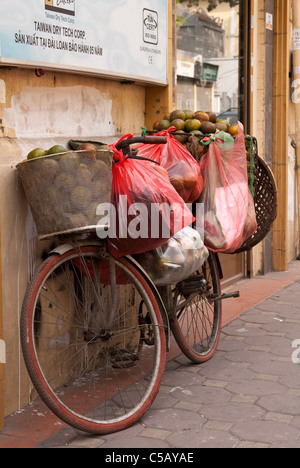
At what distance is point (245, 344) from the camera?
15.1 ft

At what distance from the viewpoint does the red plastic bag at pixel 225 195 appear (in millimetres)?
3980

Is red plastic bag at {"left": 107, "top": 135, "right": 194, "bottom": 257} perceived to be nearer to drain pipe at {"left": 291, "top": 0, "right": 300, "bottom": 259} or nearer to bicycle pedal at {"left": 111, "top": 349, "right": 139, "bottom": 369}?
bicycle pedal at {"left": 111, "top": 349, "right": 139, "bottom": 369}

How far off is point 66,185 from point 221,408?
1.41m

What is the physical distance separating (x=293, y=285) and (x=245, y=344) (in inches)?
86.1

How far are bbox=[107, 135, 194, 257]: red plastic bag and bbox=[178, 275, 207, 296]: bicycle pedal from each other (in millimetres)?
794

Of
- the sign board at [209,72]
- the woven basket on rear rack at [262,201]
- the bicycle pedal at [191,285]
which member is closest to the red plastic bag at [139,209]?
the bicycle pedal at [191,285]

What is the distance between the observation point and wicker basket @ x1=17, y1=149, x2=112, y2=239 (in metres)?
3.00

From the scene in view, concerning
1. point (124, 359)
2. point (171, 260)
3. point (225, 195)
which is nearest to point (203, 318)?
point (124, 359)

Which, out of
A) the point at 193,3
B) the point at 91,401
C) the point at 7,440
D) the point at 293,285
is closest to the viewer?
the point at 7,440

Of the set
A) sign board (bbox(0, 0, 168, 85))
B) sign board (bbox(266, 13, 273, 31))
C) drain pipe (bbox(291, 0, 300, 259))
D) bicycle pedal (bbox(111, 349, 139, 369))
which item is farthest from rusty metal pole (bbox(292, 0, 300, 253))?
bicycle pedal (bbox(111, 349, 139, 369))

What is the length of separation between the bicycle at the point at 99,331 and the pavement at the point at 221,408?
117 mm

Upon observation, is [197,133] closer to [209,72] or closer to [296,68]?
[209,72]
